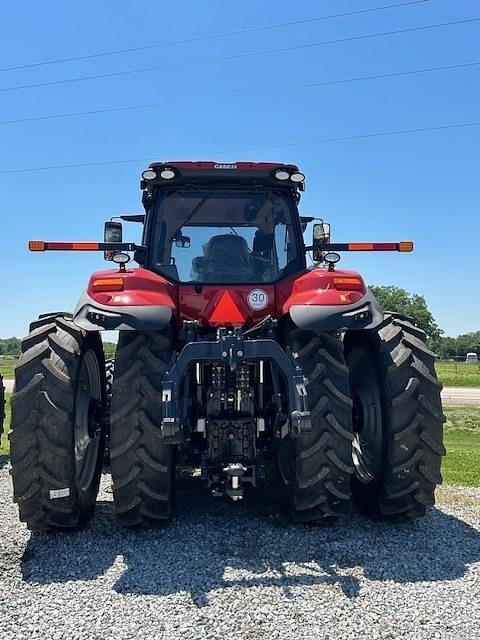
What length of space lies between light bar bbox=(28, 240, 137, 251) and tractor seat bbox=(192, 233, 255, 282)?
2.05 ft

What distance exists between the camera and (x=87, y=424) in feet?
16.0

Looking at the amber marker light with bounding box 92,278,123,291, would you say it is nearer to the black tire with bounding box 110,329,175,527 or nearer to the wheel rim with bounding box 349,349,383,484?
the black tire with bounding box 110,329,175,527

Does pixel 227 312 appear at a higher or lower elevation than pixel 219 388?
higher

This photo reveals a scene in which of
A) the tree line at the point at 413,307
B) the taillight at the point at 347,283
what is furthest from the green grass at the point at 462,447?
the tree line at the point at 413,307

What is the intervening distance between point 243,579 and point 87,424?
2000 millimetres

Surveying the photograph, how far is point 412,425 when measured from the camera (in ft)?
14.3

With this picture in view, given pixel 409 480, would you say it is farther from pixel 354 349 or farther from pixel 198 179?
pixel 198 179

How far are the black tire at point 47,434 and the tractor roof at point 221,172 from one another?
1568mm

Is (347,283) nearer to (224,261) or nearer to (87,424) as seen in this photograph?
(224,261)

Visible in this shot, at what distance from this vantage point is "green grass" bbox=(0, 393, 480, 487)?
669 centimetres

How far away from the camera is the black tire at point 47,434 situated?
13.2 feet

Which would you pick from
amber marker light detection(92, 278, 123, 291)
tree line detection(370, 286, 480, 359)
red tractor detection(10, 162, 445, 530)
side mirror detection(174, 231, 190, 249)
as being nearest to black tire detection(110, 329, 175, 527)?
red tractor detection(10, 162, 445, 530)

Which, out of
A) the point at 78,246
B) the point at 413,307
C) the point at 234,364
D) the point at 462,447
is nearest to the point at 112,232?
the point at 78,246

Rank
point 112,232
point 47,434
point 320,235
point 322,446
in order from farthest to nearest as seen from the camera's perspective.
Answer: point 320,235, point 112,232, point 322,446, point 47,434
